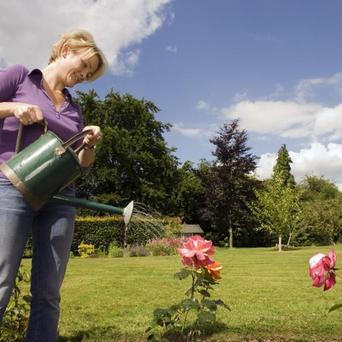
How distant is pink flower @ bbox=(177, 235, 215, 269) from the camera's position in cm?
266

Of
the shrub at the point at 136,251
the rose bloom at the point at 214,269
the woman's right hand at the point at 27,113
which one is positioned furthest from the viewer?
the shrub at the point at 136,251

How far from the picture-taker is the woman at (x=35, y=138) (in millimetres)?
2025

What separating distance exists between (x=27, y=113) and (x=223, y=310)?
352 centimetres

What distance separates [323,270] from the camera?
77.8 inches

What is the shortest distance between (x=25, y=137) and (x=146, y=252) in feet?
51.3

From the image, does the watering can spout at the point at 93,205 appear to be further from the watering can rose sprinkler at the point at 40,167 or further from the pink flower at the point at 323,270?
the pink flower at the point at 323,270

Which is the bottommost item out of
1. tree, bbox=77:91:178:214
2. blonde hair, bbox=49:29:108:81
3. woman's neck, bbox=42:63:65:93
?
woman's neck, bbox=42:63:65:93

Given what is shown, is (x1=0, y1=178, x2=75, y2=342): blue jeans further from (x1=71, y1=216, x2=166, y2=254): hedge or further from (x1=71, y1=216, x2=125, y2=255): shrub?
(x1=71, y1=216, x2=125, y2=255): shrub

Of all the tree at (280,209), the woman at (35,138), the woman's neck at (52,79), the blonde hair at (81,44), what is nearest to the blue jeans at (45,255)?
the woman at (35,138)

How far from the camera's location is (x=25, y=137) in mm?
2123

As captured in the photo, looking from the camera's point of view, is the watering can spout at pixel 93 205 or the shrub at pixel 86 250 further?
the shrub at pixel 86 250

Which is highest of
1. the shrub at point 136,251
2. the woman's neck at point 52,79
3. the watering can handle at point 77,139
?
the woman's neck at point 52,79

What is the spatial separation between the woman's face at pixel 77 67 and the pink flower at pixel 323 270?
4.24 ft

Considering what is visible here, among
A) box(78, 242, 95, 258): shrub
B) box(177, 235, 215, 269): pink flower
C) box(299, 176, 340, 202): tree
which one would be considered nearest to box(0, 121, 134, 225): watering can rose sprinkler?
box(177, 235, 215, 269): pink flower
